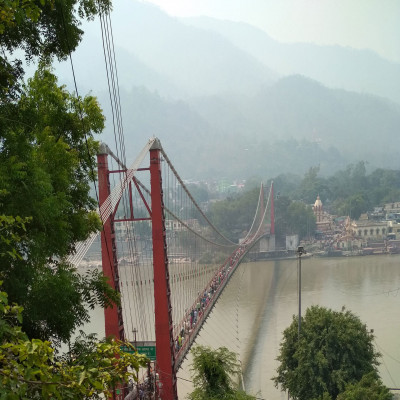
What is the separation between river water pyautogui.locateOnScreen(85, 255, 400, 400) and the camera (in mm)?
7301

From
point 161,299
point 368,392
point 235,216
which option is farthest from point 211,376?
point 235,216

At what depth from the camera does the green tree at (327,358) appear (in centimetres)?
551

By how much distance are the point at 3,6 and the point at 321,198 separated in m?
29.8

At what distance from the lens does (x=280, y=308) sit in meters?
10.9

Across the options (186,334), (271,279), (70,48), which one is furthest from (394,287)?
(70,48)

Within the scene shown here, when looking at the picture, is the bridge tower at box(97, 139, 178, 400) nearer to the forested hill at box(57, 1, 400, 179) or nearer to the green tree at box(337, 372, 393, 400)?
the green tree at box(337, 372, 393, 400)

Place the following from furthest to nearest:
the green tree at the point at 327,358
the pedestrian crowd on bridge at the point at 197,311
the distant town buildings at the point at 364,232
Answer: the distant town buildings at the point at 364,232, the green tree at the point at 327,358, the pedestrian crowd on bridge at the point at 197,311

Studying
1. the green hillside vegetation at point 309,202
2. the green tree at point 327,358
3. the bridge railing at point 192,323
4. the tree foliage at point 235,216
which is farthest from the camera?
the tree foliage at point 235,216

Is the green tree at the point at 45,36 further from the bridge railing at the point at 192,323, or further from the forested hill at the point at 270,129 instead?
the forested hill at the point at 270,129

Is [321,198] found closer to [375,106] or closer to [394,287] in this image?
[394,287]

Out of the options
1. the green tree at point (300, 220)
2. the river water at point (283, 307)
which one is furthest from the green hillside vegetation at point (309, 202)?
the river water at point (283, 307)

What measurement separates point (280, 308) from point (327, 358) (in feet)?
17.5

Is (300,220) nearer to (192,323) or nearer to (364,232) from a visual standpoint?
(364,232)

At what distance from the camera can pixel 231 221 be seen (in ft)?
84.4
